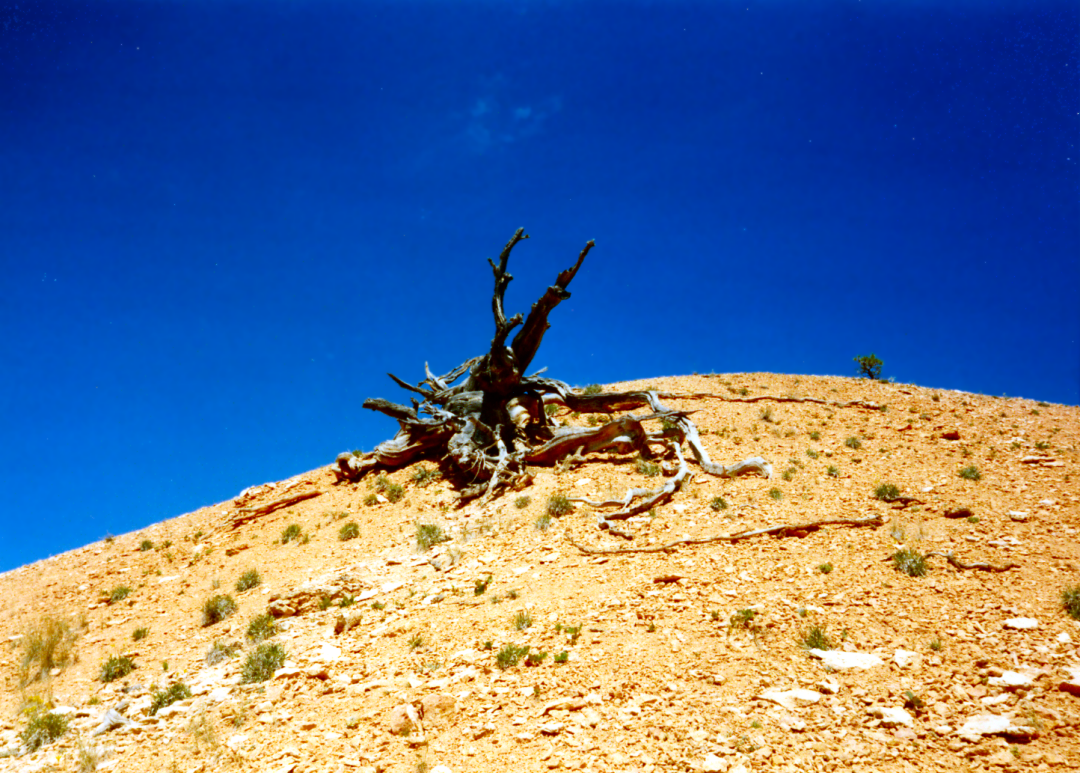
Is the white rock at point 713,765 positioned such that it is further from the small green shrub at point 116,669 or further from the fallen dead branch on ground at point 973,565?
the small green shrub at point 116,669

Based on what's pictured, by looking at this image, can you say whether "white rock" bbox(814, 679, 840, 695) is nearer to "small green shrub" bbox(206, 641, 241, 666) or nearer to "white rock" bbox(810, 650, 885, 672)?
"white rock" bbox(810, 650, 885, 672)

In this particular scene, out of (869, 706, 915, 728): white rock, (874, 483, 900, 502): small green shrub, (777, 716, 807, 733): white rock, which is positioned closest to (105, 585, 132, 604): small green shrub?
(777, 716, 807, 733): white rock

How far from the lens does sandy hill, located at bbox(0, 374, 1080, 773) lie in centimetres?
477

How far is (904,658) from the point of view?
5348mm

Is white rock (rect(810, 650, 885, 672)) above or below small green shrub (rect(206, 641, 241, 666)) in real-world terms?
above

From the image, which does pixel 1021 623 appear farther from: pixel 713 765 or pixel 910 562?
pixel 713 765

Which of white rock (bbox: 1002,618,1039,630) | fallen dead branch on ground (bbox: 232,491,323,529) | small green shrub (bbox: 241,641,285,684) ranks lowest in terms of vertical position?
small green shrub (bbox: 241,641,285,684)

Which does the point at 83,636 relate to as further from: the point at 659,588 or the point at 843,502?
the point at 843,502

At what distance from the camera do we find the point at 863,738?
4508mm

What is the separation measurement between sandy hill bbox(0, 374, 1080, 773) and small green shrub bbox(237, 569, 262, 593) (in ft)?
0.35

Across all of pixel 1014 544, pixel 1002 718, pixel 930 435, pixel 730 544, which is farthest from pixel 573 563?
pixel 930 435

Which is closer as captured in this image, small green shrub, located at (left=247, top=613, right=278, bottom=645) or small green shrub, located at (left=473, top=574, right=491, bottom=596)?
small green shrub, located at (left=247, top=613, right=278, bottom=645)

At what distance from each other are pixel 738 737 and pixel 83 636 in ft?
33.2

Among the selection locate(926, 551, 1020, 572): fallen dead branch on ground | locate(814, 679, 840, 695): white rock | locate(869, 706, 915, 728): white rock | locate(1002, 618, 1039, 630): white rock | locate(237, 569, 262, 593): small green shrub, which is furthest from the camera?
locate(237, 569, 262, 593): small green shrub
